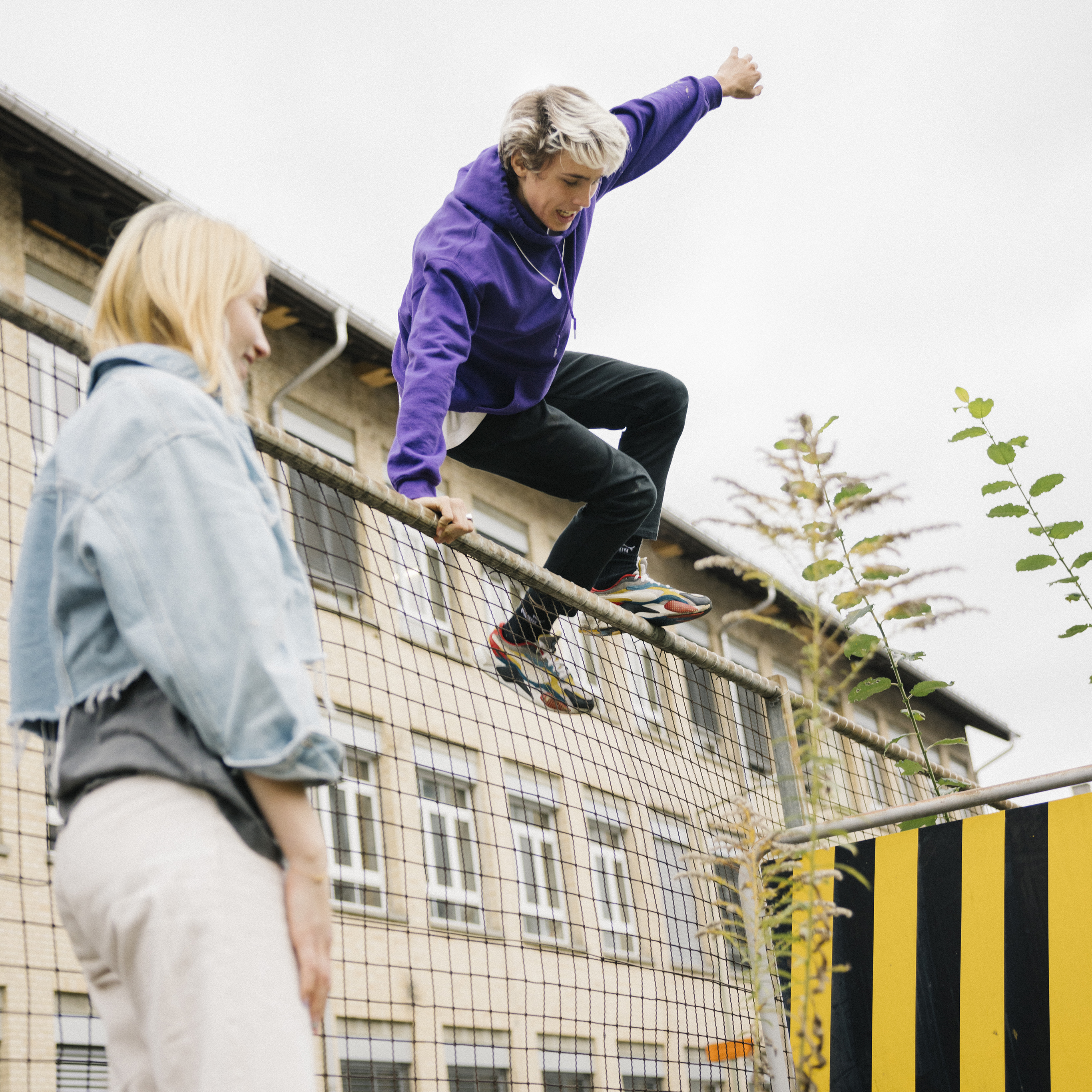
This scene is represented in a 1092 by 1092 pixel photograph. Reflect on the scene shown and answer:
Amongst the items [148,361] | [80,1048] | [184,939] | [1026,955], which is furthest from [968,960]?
[80,1048]

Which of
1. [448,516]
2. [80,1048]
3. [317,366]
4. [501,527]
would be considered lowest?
[80,1048]

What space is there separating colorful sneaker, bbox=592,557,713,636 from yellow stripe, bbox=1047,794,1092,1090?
1240 millimetres

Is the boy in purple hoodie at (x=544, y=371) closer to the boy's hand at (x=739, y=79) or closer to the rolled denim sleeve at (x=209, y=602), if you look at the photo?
the boy's hand at (x=739, y=79)

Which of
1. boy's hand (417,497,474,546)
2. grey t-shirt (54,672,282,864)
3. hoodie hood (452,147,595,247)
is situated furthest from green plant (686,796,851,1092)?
hoodie hood (452,147,595,247)

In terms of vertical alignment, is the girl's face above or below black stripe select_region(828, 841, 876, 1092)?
above

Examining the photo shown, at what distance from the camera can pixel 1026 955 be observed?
10.6 feet

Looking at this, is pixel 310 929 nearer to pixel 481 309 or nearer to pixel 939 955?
pixel 939 955

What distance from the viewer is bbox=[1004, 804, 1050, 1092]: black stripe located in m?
3.15

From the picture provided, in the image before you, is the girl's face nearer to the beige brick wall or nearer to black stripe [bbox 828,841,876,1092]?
black stripe [bbox 828,841,876,1092]

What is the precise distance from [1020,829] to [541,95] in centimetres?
255

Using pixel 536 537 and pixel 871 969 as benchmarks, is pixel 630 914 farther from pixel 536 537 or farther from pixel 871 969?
pixel 871 969

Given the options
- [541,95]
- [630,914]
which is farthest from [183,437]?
[630,914]

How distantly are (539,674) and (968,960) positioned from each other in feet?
4.89

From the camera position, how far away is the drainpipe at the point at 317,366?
14.3 metres
